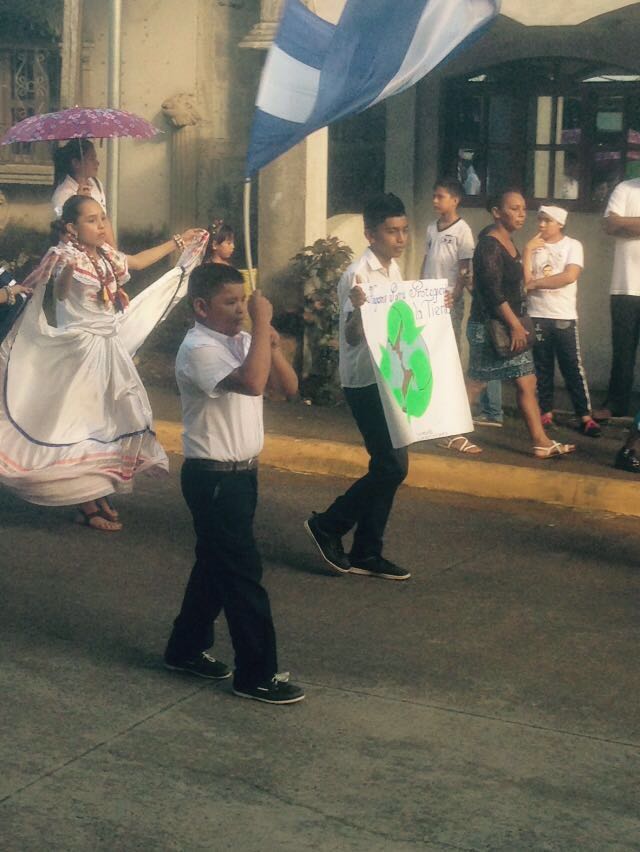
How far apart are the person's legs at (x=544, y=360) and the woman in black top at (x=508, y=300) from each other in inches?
28.1

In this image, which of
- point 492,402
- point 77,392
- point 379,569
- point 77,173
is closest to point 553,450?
point 492,402

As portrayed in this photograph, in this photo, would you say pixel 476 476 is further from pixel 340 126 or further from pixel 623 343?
pixel 340 126

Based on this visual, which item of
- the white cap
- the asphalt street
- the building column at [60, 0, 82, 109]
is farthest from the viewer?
the building column at [60, 0, 82, 109]

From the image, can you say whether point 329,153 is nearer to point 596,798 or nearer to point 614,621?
point 614,621

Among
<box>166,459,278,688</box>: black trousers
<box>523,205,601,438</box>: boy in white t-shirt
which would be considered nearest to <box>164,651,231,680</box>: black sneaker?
<box>166,459,278,688</box>: black trousers

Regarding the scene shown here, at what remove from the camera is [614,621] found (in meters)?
6.64

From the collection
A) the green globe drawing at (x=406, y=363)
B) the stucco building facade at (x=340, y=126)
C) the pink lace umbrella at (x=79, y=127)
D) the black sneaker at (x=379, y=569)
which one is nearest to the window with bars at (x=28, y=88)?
the stucco building facade at (x=340, y=126)

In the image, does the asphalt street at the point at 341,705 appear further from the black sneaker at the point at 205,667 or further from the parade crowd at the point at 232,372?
the parade crowd at the point at 232,372

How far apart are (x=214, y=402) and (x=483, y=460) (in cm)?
414

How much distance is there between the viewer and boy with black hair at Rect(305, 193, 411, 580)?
7.16 meters

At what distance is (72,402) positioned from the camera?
8.30 meters

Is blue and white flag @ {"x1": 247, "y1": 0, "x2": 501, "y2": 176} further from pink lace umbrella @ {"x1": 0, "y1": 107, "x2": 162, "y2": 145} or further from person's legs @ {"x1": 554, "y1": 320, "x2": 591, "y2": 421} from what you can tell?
person's legs @ {"x1": 554, "y1": 320, "x2": 591, "y2": 421}

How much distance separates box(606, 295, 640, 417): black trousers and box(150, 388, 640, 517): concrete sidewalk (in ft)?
0.76

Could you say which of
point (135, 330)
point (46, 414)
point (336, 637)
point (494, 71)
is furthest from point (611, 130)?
point (336, 637)
